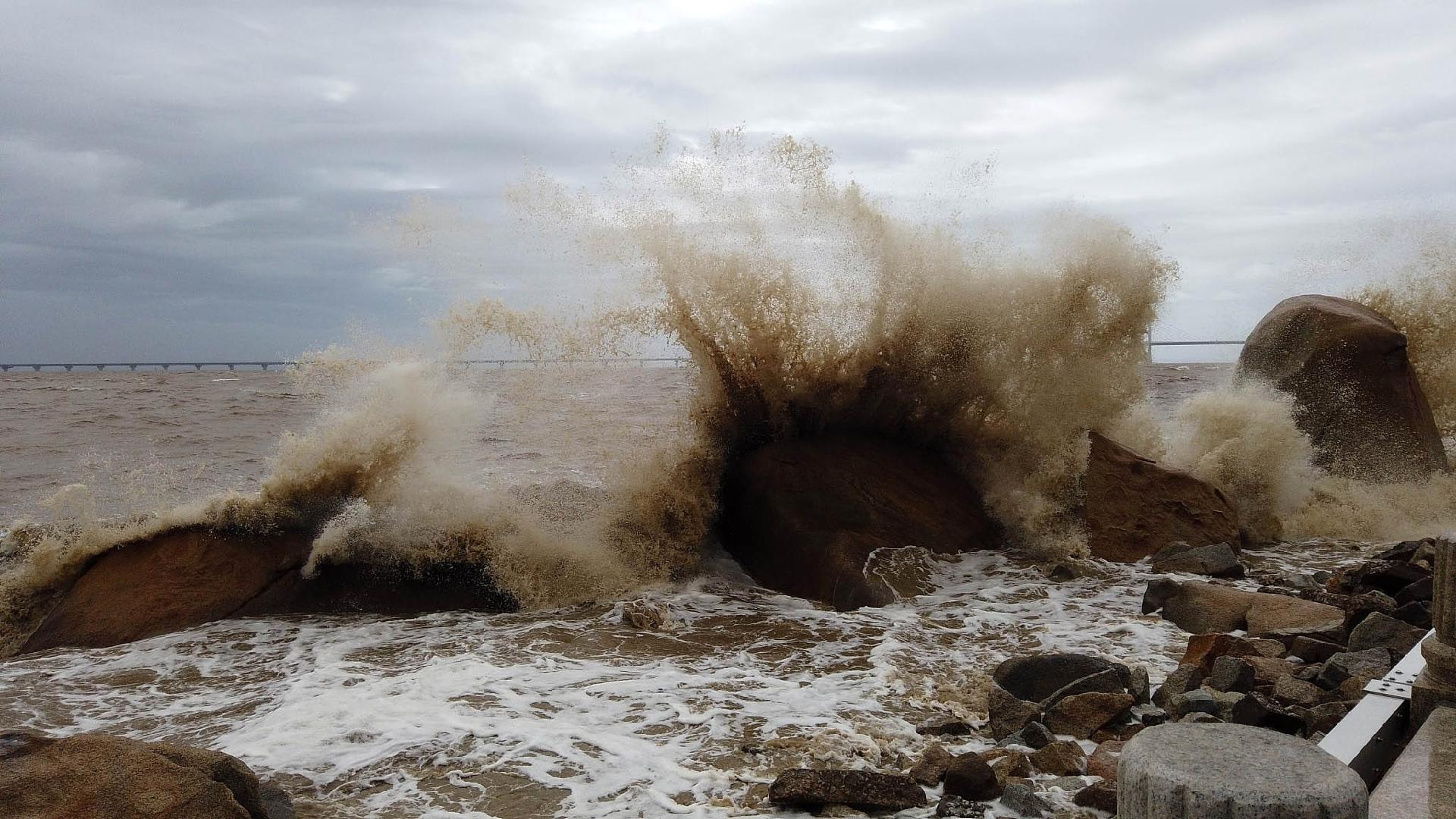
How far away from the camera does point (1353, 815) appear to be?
1869 millimetres

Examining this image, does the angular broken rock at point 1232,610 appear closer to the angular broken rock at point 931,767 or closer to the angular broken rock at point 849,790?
the angular broken rock at point 931,767

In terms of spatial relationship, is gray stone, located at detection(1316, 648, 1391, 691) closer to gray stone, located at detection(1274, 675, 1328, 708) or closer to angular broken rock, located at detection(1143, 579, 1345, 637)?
gray stone, located at detection(1274, 675, 1328, 708)

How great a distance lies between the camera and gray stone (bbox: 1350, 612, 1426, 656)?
4543mm

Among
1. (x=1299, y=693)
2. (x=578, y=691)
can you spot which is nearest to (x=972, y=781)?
(x=1299, y=693)

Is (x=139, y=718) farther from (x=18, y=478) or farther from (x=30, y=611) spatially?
(x=18, y=478)

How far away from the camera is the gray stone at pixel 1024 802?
332cm

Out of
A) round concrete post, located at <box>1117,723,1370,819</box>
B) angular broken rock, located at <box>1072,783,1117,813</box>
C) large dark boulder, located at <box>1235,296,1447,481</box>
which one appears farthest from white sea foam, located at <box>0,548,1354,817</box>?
large dark boulder, located at <box>1235,296,1447,481</box>

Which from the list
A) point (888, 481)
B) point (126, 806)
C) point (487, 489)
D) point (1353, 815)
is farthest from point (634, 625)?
point (1353, 815)

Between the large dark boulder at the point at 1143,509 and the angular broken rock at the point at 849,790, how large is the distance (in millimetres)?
4845

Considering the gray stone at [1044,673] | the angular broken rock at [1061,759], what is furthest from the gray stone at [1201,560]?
the angular broken rock at [1061,759]

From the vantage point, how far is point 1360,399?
31.7 feet

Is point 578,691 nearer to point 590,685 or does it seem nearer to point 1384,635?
point 590,685

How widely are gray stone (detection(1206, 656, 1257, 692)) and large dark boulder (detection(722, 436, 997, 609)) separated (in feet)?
8.28

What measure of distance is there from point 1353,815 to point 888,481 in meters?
6.02
